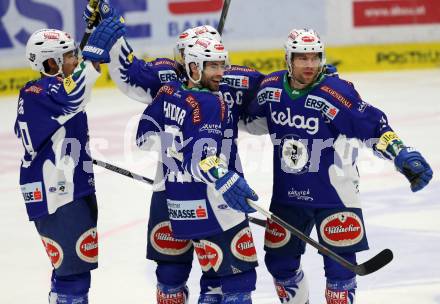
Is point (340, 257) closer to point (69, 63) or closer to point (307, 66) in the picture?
point (307, 66)

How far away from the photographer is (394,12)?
14.8 m

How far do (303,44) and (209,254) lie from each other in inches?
49.4

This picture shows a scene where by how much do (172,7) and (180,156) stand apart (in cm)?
887

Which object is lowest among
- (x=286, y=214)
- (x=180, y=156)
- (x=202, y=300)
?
(x=202, y=300)

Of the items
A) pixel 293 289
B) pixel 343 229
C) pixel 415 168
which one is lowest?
pixel 293 289

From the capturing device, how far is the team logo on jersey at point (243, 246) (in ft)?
18.4

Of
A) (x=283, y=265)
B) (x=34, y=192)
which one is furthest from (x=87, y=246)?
(x=283, y=265)

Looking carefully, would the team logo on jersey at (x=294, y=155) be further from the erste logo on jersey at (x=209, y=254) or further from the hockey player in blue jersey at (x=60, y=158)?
the hockey player in blue jersey at (x=60, y=158)

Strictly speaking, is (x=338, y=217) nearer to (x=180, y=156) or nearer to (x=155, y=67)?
(x=180, y=156)

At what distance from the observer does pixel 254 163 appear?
33.9 ft

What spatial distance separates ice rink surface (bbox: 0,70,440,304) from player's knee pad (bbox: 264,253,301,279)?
647 mm

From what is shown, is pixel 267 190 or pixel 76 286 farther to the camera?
pixel 267 190

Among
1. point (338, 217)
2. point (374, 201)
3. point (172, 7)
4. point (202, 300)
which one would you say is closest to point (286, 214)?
point (338, 217)

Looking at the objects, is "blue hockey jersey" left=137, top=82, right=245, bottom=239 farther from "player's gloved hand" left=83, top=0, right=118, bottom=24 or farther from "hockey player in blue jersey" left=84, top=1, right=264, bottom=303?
"player's gloved hand" left=83, top=0, right=118, bottom=24
